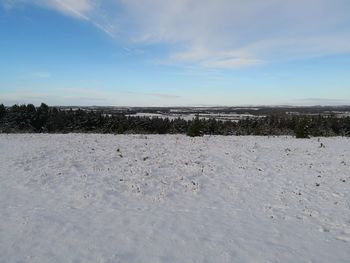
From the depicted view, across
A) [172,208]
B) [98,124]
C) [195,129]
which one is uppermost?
[195,129]

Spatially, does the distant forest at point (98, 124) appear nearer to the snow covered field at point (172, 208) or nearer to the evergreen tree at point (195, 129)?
the evergreen tree at point (195, 129)

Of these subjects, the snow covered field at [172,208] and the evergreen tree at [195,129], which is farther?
the evergreen tree at [195,129]

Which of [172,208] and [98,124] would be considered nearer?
[172,208]

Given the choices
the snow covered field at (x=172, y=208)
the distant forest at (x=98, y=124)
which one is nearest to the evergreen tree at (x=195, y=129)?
the distant forest at (x=98, y=124)

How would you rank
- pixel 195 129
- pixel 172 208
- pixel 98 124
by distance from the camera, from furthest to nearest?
pixel 98 124 < pixel 195 129 < pixel 172 208

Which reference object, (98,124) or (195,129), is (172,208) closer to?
(195,129)

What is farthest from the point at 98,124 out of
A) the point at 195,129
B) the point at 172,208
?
the point at 172,208

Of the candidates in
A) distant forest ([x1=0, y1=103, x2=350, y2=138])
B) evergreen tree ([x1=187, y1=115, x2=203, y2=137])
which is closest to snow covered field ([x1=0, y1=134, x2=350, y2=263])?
evergreen tree ([x1=187, y1=115, x2=203, y2=137])

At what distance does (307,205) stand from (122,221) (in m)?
5.83

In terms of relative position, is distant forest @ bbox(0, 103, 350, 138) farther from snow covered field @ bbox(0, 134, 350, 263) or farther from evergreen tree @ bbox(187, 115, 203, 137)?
snow covered field @ bbox(0, 134, 350, 263)

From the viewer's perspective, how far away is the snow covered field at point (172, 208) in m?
6.94

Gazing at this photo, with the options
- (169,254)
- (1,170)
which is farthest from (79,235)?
(1,170)

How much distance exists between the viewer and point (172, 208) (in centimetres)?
993

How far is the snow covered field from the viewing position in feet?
22.8
